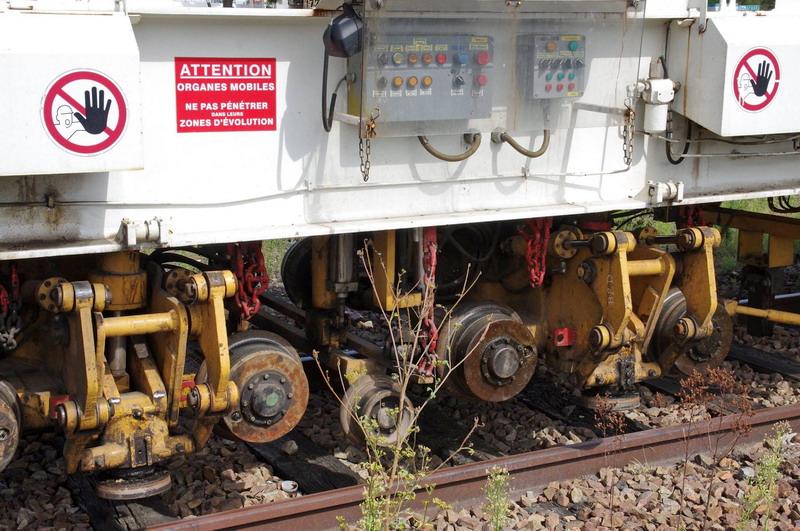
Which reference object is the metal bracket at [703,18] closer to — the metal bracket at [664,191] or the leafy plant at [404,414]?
the metal bracket at [664,191]

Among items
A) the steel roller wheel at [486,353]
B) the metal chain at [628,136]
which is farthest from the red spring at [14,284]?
the metal chain at [628,136]

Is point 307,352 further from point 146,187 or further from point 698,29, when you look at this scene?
point 698,29

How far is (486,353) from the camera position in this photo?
220 inches

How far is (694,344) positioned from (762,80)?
4.99ft

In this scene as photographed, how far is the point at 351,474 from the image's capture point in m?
5.55

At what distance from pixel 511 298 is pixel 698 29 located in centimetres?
190

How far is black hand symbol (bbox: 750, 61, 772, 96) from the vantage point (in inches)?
219

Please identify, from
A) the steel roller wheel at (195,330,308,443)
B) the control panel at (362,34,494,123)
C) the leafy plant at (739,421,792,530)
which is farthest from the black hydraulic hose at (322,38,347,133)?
the leafy plant at (739,421,792,530)

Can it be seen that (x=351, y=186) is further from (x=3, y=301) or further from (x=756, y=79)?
(x=756, y=79)

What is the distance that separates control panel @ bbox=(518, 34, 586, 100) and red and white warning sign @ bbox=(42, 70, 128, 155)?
2.00m

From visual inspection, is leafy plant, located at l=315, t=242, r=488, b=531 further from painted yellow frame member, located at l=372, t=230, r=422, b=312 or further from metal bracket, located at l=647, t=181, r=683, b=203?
metal bracket, located at l=647, t=181, r=683, b=203

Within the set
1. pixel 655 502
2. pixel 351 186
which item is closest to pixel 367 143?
pixel 351 186

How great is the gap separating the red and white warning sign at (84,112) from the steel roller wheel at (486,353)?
217cm

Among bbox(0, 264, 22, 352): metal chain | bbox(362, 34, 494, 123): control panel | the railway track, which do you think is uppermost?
bbox(362, 34, 494, 123): control panel
